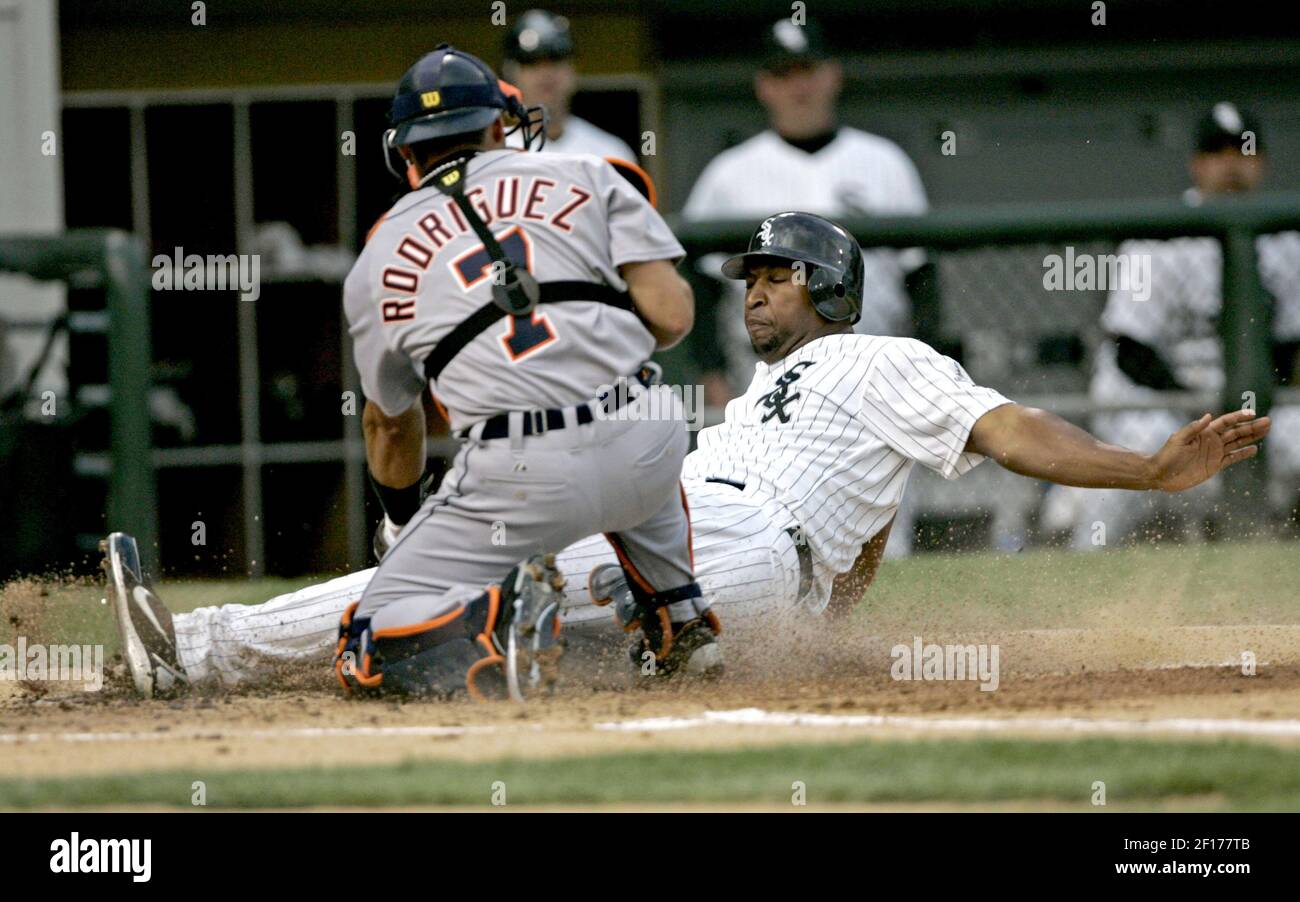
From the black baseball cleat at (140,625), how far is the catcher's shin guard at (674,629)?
3.79ft

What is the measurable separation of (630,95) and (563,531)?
7.04 meters

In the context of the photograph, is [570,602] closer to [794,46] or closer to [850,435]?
[850,435]

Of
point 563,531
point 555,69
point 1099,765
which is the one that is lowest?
point 1099,765

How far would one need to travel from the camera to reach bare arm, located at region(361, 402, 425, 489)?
16.7ft

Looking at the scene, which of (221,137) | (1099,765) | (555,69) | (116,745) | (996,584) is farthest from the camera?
(221,137)

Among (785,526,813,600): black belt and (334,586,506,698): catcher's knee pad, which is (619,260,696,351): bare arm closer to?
(334,586,506,698): catcher's knee pad

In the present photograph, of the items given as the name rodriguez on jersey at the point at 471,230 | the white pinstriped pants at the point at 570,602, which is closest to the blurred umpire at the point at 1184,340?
the white pinstriped pants at the point at 570,602

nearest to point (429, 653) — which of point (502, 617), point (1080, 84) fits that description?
point (502, 617)

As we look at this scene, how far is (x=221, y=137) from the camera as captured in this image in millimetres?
11258

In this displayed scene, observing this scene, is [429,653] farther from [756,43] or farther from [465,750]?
[756,43]

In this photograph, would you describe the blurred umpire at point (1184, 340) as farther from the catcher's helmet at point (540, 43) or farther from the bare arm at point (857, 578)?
the bare arm at point (857, 578)

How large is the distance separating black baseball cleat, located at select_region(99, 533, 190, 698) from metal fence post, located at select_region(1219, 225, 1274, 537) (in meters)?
4.89

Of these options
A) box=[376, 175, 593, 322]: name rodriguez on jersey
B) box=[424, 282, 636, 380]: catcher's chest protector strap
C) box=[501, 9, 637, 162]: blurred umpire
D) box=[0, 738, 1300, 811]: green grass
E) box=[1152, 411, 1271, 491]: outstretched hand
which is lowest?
box=[0, 738, 1300, 811]: green grass

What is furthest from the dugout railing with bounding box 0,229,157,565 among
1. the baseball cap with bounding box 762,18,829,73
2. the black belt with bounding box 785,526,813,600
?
the black belt with bounding box 785,526,813,600
